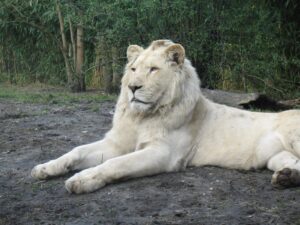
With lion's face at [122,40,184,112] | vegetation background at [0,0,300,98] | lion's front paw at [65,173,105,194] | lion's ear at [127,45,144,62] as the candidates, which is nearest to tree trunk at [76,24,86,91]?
vegetation background at [0,0,300,98]

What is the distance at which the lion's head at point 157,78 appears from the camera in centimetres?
468

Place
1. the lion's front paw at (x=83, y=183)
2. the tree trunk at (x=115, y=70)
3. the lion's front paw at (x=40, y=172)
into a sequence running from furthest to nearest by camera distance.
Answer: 1. the tree trunk at (x=115, y=70)
2. the lion's front paw at (x=40, y=172)
3. the lion's front paw at (x=83, y=183)

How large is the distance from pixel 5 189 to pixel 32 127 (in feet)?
8.13

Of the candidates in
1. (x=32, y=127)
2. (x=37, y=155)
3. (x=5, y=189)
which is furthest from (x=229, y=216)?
(x=32, y=127)

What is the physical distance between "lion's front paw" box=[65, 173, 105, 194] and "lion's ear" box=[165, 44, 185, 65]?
44.1 inches

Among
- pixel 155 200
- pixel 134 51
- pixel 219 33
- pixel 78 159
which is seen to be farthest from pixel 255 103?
pixel 155 200

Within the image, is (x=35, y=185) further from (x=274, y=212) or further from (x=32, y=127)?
(x=32, y=127)

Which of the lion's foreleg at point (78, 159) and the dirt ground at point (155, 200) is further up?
the lion's foreleg at point (78, 159)

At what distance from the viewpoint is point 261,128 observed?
496cm

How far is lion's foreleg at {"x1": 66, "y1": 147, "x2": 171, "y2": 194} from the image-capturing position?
13.9ft

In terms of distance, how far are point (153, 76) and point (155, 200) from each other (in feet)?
3.40

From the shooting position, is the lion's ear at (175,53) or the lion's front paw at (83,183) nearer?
the lion's front paw at (83,183)

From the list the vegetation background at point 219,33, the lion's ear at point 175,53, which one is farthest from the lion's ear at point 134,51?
the vegetation background at point 219,33

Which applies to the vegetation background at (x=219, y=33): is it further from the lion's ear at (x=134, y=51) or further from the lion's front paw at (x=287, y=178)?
the lion's front paw at (x=287, y=178)
